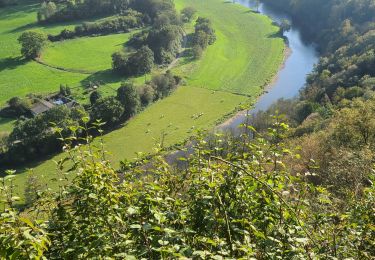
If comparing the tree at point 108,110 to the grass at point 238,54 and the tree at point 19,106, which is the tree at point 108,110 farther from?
the grass at point 238,54

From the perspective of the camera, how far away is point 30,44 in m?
80.4

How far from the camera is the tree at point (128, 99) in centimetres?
6041

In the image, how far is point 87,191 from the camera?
6.33m

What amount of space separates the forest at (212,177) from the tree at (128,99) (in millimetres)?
169

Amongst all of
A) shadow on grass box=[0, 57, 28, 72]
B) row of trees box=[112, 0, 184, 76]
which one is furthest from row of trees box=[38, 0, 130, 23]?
shadow on grass box=[0, 57, 28, 72]

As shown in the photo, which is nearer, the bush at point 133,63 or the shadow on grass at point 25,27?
the bush at point 133,63

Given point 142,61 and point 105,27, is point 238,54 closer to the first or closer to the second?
point 142,61

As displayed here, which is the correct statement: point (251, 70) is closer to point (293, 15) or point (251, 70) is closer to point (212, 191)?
point (293, 15)

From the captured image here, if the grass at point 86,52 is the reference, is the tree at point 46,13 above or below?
above

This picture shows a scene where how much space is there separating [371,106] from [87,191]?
93.3ft

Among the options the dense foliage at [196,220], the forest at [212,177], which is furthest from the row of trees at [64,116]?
the dense foliage at [196,220]

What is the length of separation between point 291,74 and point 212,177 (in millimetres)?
74831

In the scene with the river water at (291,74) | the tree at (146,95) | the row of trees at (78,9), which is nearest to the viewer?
the river water at (291,74)

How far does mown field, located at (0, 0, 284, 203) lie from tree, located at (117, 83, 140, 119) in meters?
1.43
